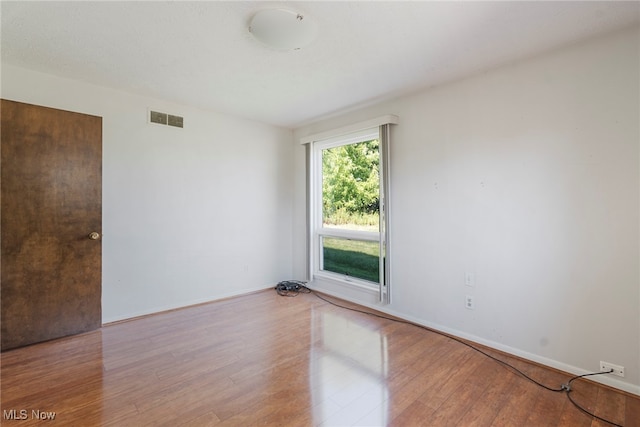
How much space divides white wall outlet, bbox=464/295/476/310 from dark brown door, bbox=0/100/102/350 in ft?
11.9

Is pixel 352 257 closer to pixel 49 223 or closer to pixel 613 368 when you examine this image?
pixel 613 368

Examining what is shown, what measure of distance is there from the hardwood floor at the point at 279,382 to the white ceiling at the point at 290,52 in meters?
2.48

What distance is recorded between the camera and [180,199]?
353 cm

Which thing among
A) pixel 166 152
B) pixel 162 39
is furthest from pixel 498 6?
pixel 166 152

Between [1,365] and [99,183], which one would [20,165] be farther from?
[1,365]

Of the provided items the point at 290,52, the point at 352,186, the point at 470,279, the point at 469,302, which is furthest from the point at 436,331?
the point at 290,52

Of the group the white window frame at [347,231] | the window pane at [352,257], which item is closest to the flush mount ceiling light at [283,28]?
the white window frame at [347,231]

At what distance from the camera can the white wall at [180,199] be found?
3020mm

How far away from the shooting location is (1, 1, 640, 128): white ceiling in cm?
180

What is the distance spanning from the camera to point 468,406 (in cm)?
180

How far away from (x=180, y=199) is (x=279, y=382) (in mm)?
2480

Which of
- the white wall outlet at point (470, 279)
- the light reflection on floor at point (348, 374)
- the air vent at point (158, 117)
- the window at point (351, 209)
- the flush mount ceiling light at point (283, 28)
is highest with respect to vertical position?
the flush mount ceiling light at point (283, 28)

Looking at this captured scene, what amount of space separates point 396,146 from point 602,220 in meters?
1.86

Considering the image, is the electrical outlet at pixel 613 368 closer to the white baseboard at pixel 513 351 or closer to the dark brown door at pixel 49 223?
the white baseboard at pixel 513 351
